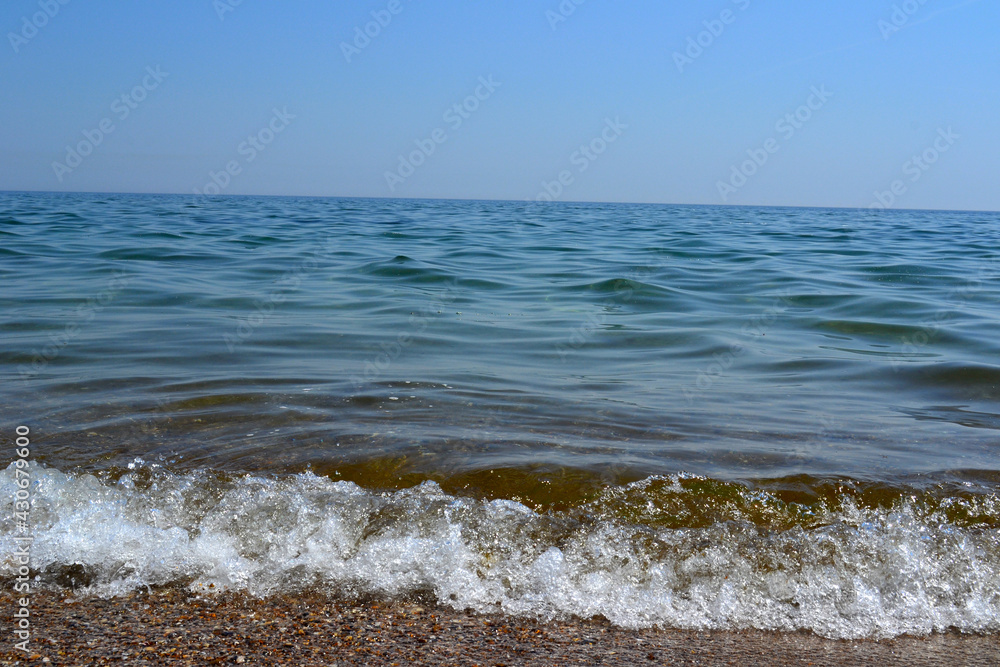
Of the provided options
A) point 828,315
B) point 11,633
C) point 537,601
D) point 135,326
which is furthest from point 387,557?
point 828,315

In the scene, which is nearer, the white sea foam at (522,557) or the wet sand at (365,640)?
the wet sand at (365,640)

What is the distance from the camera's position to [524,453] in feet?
13.5

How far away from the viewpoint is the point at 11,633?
2.46 m

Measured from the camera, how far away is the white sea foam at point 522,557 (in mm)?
2805

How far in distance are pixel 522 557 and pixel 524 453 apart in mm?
1069

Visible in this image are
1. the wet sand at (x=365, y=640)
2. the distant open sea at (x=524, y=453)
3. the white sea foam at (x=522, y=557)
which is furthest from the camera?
the distant open sea at (x=524, y=453)

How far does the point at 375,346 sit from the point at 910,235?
2231cm

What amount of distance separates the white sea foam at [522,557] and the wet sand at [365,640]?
0.30 feet

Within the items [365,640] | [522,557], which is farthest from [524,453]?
[365,640]

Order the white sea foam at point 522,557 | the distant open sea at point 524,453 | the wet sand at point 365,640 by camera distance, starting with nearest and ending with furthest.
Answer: the wet sand at point 365,640 → the white sea foam at point 522,557 → the distant open sea at point 524,453

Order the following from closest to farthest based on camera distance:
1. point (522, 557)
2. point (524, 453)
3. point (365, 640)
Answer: point (365, 640) → point (522, 557) → point (524, 453)

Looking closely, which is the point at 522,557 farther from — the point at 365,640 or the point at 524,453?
the point at 524,453

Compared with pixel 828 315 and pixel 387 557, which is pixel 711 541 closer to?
pixel 387 557

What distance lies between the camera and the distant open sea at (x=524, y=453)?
2928 millimetres
